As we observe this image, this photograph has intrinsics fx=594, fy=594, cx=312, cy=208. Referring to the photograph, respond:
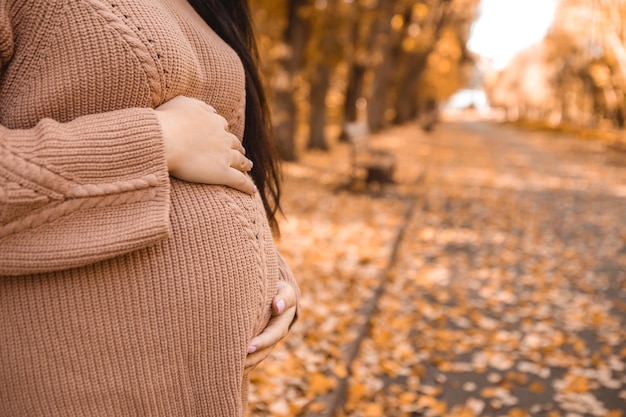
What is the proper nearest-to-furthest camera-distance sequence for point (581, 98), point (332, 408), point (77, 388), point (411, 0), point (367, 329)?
point (77, 388) < point (332, 408) < point (367, 329) < point (411, 0) < point (581, 98)

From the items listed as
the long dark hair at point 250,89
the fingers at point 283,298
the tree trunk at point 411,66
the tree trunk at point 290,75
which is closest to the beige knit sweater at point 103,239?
the fingers at point 283,298

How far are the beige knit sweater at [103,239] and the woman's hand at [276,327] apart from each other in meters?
0.08

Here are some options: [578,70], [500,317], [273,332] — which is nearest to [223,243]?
[273,332]

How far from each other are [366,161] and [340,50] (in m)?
5.14

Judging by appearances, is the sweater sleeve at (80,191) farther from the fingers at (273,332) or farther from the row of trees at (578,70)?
the row of trees at (578,70)

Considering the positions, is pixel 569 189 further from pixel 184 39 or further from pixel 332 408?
pixel 184 39

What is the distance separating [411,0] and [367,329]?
56.9 feet

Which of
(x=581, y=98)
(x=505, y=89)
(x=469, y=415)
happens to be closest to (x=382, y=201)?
(x=469, y=415)

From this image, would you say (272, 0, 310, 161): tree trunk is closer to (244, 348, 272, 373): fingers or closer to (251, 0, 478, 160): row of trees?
(251, 0, 478, 160): row of trees

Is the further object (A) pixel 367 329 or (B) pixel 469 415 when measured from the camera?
(A) pixel 367 329

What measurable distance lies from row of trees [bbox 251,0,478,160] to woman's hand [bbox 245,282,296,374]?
112 centimetres

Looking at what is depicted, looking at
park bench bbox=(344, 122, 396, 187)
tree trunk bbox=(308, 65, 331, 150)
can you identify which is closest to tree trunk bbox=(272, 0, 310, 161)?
park bench bbox=(344, 122, 396, 187)

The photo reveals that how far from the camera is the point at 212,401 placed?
120 centimetres

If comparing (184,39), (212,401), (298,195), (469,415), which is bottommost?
(298,195)
